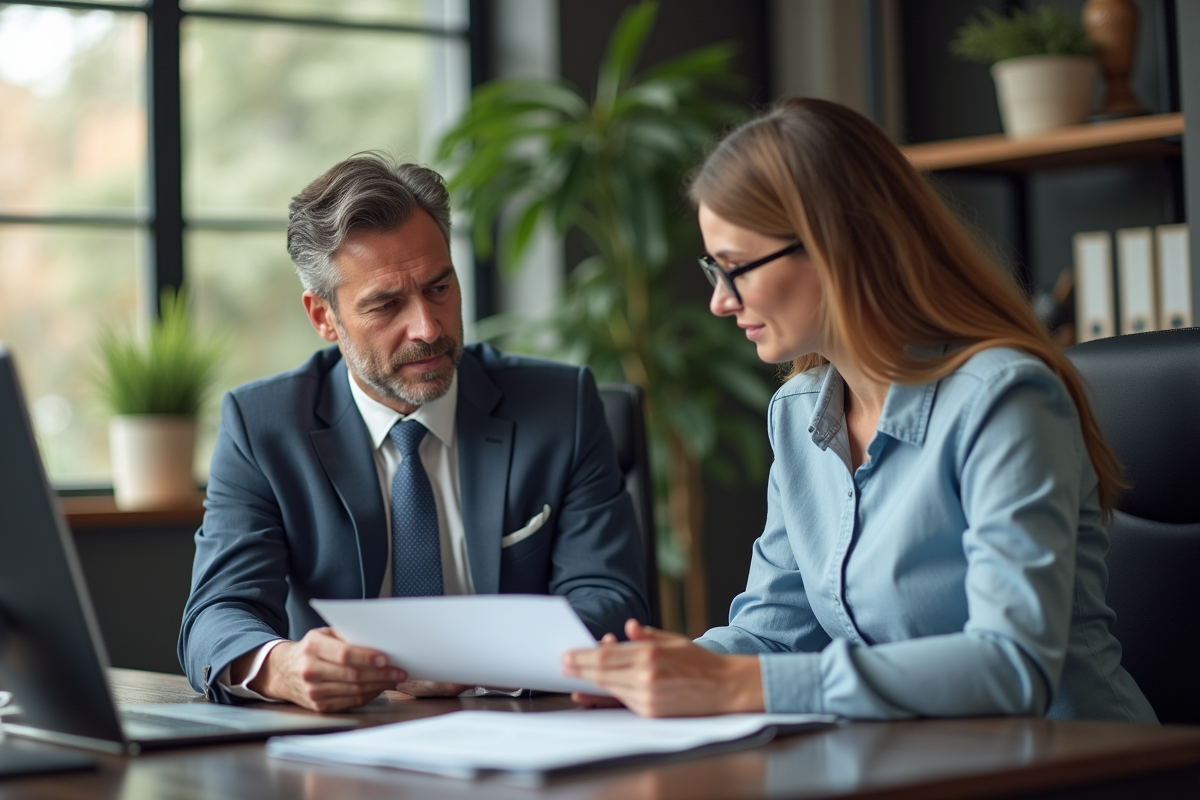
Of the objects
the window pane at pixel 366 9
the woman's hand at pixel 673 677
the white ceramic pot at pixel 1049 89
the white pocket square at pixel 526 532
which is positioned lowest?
the woman's hand at pixel 673 677

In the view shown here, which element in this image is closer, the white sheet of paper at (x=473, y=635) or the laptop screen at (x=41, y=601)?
the laptop screen at (x=41, y=601)

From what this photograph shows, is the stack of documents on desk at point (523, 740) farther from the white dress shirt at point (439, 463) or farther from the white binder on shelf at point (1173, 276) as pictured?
the white binder on shelf at point (1173, 276)

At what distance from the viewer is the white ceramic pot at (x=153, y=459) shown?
3.54 meters

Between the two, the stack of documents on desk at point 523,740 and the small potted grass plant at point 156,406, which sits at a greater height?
the small potted grass plant at point 156,406

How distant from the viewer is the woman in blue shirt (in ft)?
4.20

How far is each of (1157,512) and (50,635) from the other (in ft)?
3.94

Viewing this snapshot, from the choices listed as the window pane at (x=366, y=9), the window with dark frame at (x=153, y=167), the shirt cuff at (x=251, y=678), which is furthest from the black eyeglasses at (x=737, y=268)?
the window pane at (x=366, y=9)

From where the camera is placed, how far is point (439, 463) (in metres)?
2.01

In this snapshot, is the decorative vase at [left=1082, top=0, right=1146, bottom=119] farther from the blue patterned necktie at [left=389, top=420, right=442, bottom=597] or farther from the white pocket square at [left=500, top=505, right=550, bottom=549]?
the blue patterned necktie at [left=389, top=420, right=442, bottom=597]

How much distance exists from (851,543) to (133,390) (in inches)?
98.4

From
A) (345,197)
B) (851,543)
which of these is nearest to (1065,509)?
(851,543)

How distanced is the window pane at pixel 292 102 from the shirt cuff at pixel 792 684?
10.0ft

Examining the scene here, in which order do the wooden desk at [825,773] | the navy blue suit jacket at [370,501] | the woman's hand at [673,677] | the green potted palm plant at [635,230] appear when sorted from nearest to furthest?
1. the wooden desk at [825,773]
2. the woman's hand at [673,677]
3. the navy blue suit jacket at [370,501]
4. the green potted palm plant at [635,230]

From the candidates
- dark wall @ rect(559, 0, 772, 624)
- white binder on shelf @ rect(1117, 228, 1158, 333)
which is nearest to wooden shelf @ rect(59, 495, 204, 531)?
dark wall @ rect(559, 0, 772, 624)
